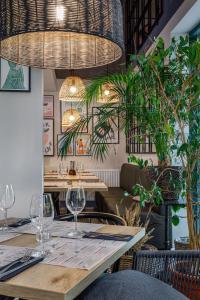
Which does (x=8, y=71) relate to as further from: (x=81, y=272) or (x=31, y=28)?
(x=81, y=272)

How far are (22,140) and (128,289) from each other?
168 cm

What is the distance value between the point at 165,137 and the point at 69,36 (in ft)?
3.29

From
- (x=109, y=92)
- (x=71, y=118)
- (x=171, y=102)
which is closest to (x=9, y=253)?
(x=171, y=102)

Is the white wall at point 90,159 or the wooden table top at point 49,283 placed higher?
the white wall at point 90,159

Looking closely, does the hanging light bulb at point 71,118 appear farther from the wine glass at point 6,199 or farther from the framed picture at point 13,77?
the wine glass at point 6,199

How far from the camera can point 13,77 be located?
292 centimetres

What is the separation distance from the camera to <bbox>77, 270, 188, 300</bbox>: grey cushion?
1.53 metres

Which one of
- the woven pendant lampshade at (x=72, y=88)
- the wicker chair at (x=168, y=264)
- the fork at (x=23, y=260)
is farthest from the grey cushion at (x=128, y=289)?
the woven pendant lampshade at (x=72, y=88)

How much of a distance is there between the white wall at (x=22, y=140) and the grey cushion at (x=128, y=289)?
1.40 m

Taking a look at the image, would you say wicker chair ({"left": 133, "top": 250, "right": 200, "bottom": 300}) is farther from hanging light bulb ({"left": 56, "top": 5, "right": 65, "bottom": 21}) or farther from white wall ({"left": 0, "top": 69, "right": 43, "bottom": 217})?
white wall ({"left": 0, "top": 69, "right": 43, "bottom": 217})

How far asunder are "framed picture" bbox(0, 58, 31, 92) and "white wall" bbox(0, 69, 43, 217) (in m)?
0.03

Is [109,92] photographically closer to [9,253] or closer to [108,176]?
[9,253]

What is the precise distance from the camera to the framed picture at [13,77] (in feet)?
9.53

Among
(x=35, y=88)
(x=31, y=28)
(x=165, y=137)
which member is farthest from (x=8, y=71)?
(x=31, y=28)
